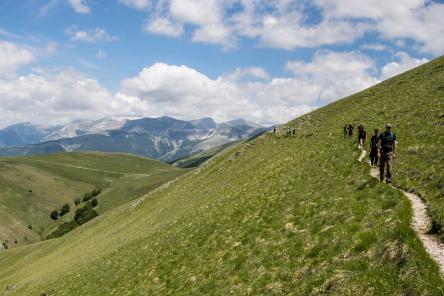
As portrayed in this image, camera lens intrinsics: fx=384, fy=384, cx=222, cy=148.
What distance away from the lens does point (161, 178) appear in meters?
200

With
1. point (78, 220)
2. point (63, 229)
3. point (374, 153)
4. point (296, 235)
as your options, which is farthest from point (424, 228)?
point (78, 220)

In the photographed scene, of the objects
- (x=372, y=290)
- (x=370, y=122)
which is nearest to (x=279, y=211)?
(x=372, y=290)

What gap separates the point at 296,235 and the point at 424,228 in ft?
22.2

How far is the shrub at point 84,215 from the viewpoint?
167 m

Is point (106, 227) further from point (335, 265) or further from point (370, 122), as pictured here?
point (335, 265)

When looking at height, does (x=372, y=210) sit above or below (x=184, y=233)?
above

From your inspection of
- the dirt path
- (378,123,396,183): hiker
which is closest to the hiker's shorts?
(378,123,396,183): hiker

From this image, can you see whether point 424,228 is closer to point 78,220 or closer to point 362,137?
point 362,137

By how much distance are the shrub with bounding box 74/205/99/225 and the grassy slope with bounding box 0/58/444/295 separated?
117190 mm

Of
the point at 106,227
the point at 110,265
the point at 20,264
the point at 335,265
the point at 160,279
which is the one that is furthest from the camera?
the point at 20,264

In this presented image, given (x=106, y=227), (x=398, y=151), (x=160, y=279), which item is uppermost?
(x=398, y=151)

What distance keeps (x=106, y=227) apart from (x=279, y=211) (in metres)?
48.7

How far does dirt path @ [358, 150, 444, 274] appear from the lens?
13.2m

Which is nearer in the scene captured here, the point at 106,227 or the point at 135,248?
the point at 135,248
